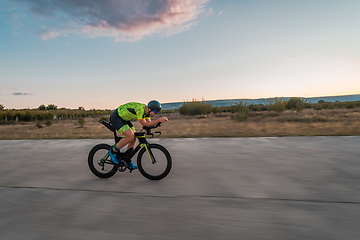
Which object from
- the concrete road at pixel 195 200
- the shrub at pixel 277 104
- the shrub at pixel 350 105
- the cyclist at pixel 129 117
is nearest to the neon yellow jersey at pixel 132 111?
the cyclist at pixel 129 117

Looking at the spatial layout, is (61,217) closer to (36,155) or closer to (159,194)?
(159,194)

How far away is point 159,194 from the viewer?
12.2 feet

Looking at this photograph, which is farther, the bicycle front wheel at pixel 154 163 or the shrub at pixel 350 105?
the shrub at pixel 350 105

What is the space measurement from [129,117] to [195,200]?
207cm

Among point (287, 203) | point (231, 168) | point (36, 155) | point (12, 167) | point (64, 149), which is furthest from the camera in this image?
point (64, 149)

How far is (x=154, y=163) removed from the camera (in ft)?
14.6

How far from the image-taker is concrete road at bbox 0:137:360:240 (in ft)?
8.55

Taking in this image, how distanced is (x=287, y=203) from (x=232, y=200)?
77cm

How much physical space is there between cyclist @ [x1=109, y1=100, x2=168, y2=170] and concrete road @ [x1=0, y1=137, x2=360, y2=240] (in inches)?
28.5

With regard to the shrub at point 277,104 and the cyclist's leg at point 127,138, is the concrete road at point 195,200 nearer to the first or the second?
the cyclist's leg at point 127,138

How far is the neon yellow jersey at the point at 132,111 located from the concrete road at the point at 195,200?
1.27 metres

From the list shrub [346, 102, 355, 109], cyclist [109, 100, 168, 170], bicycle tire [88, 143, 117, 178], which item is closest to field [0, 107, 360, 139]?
bicycle tire [88, 143, 117, 178]

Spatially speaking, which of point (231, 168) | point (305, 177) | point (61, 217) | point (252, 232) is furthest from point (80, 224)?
point (305, 177)

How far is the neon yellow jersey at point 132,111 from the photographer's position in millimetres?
4258
